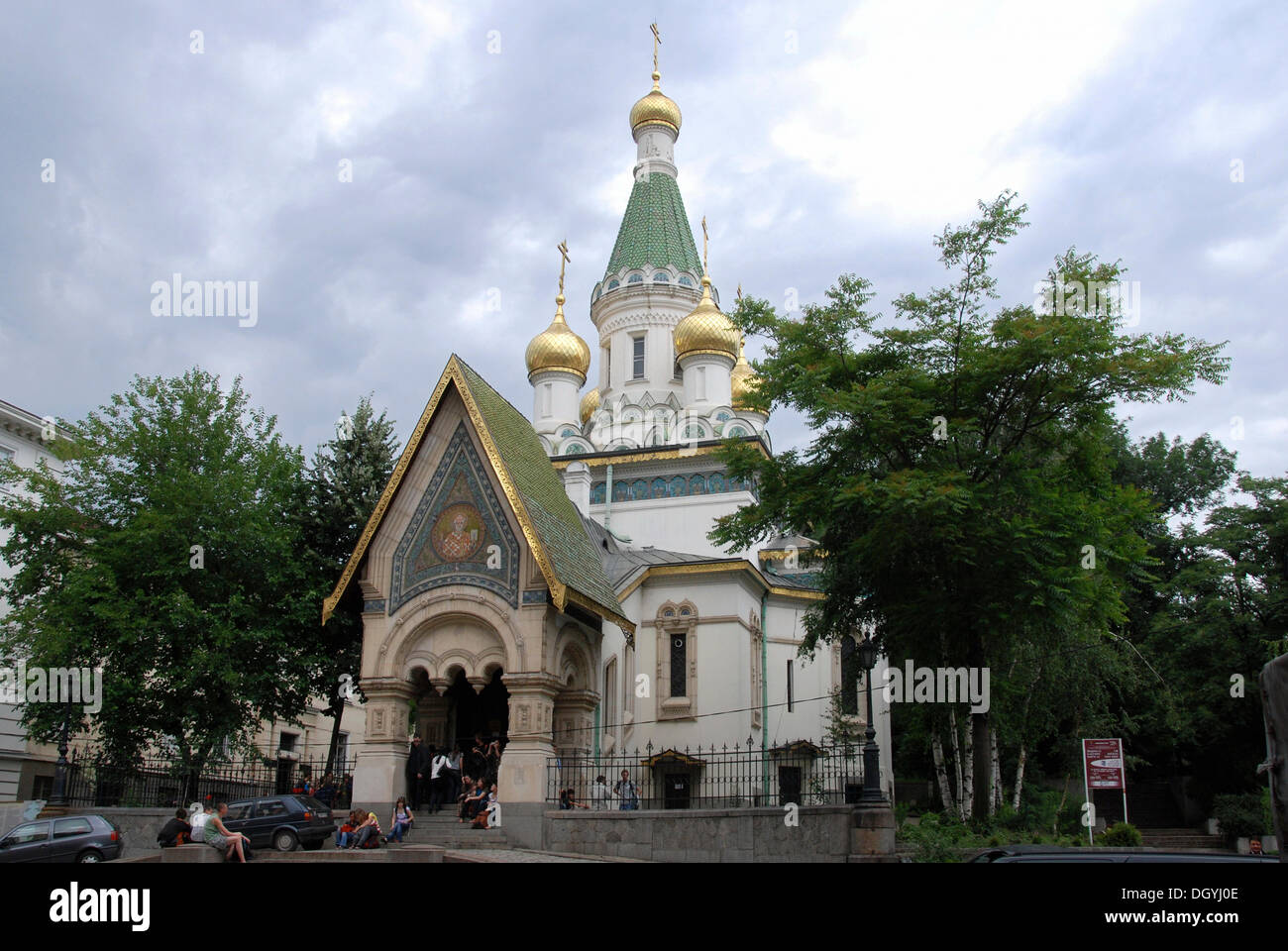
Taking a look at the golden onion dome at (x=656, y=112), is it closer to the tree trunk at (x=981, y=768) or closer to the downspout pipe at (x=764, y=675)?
the downspout pipe at (x=764, y=675)

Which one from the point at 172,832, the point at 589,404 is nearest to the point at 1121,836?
the point at 172,832

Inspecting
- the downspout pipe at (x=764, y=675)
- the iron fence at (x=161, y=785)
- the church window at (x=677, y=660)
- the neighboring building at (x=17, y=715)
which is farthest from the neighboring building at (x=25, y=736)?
the downspout pipe at (x=764, y=675)

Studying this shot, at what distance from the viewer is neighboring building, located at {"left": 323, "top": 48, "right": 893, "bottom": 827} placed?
19.4 meters

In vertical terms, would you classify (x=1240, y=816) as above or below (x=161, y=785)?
below

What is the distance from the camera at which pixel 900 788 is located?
3891cm

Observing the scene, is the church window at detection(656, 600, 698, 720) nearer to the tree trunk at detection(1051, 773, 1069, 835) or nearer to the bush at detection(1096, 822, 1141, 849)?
the tree trunk at detection(1051, 773, 1069, 835)

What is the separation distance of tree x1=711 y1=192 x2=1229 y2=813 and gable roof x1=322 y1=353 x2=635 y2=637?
2883 millimetres

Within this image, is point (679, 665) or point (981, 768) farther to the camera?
point (679, 665)

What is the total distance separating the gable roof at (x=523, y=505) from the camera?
62.4 ft

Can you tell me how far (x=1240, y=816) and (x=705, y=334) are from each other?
840 inches

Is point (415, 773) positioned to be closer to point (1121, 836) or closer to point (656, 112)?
point (1121, 836)

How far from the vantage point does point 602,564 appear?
1014 inches
